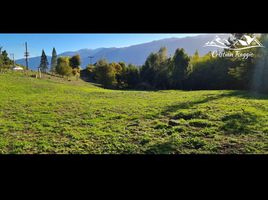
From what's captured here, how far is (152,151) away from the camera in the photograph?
507 centimetres

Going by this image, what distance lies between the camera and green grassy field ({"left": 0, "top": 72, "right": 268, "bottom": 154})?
17.3 ft

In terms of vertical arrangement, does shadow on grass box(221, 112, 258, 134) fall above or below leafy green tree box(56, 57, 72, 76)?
below


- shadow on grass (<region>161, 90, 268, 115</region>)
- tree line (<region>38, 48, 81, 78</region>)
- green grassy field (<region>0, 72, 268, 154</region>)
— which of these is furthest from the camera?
tree line (<region>38, 48, 81, 78</region>)

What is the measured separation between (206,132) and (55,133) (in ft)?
11.0

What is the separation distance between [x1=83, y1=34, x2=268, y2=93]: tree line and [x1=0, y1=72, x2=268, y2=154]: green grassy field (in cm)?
52

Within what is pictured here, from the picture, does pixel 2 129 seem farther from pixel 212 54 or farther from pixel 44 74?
pixel 44 74

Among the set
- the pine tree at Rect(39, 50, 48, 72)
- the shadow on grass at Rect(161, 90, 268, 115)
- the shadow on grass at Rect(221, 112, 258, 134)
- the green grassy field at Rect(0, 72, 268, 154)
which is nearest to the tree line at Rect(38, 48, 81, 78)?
the pine tree at Rect(39, 50, 48, 72)

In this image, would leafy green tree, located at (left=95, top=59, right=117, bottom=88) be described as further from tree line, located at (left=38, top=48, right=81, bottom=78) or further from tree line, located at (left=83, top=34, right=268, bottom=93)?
tree line, located at (left=38, top=48, right=81, bottom=78)

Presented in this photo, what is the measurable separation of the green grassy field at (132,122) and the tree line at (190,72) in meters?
0.52

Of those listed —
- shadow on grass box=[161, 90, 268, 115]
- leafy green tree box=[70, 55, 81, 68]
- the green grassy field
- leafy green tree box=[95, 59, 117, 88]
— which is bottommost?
the green grassy field

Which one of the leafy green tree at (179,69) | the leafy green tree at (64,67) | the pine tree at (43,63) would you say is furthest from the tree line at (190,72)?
the pine tree at (43,63)
